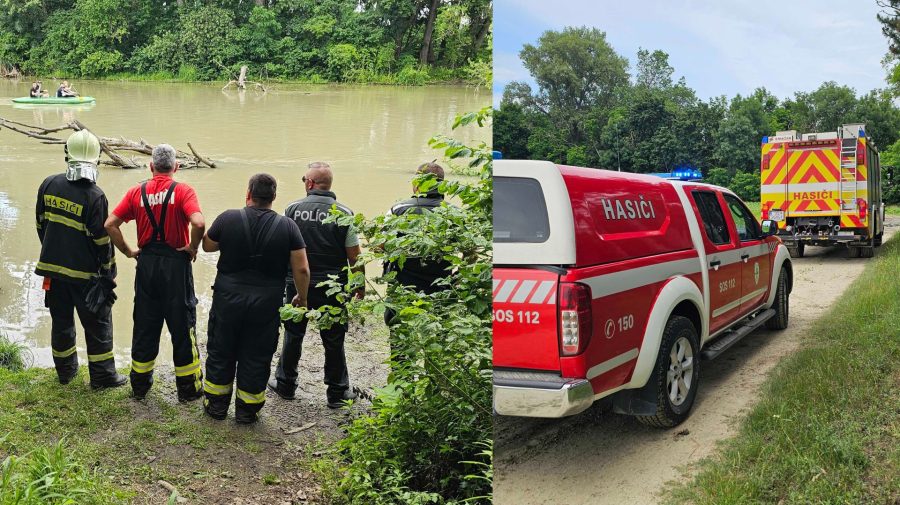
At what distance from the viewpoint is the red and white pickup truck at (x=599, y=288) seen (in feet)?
4.91

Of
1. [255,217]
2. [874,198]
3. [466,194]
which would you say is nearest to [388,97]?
[874,198]

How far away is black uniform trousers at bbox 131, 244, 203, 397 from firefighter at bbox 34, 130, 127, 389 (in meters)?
0.28

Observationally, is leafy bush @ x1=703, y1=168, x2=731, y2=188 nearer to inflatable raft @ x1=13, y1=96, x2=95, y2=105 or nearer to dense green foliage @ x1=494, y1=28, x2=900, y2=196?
dense green foliage @ x1=494, y1=28, x2=900, y2=196

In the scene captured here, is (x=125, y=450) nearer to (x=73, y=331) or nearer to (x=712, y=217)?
(x=73, y=331)

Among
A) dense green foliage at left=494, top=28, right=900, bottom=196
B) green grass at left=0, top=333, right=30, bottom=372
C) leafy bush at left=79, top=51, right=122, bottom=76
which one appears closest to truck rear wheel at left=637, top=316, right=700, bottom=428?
dense green foliage at left=494, top=28, right=900, bottom=196

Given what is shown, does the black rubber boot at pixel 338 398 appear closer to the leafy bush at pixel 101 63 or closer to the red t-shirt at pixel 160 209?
the red t-shirt at pixel 160 209

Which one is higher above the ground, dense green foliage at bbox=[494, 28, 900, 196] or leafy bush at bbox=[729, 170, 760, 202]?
dense green foliage at bbox=[494, 28, 900, 196]

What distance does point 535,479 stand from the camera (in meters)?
1.61

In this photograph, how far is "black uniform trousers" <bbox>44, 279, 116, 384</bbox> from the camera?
15.6 feet

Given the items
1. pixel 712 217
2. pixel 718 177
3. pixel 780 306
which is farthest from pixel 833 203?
pixel 718 177

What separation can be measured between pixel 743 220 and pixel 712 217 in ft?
3.78

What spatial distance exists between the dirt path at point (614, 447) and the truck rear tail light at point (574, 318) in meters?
0.18

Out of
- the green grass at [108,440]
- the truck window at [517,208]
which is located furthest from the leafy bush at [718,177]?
the green grass at [108,440]

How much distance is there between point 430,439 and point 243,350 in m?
2.26
